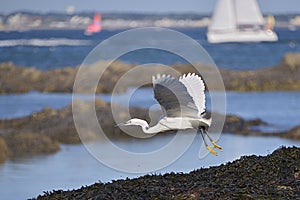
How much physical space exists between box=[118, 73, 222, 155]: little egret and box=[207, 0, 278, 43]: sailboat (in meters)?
68.7

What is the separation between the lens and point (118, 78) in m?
41.4

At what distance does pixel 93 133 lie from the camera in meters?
22.5

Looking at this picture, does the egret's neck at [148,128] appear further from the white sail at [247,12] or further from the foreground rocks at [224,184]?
the white sail at [247,12]

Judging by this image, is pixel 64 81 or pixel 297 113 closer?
pixel 297 113

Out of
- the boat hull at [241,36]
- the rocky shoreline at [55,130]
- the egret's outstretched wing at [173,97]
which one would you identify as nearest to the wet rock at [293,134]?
the rocky shoreline at [55,130]

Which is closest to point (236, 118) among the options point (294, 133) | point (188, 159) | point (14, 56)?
point (294, 133)

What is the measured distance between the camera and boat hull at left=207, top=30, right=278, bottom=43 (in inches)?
3388

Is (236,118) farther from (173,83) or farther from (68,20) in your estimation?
(68,20)

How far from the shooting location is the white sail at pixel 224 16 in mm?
79688

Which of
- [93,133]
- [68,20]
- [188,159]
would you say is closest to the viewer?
[188,159]

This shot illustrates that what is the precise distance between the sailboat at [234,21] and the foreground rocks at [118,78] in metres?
32.7

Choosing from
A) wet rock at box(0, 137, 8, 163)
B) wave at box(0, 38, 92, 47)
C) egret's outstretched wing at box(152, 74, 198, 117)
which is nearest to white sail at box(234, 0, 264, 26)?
wave at box(0, 38, 92, 47)

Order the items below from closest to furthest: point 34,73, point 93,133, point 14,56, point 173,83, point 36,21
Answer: point 173,83 < point 93,133 < point 34,73 < point 14,56 < point 36,21

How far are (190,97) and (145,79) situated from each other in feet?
97.5
